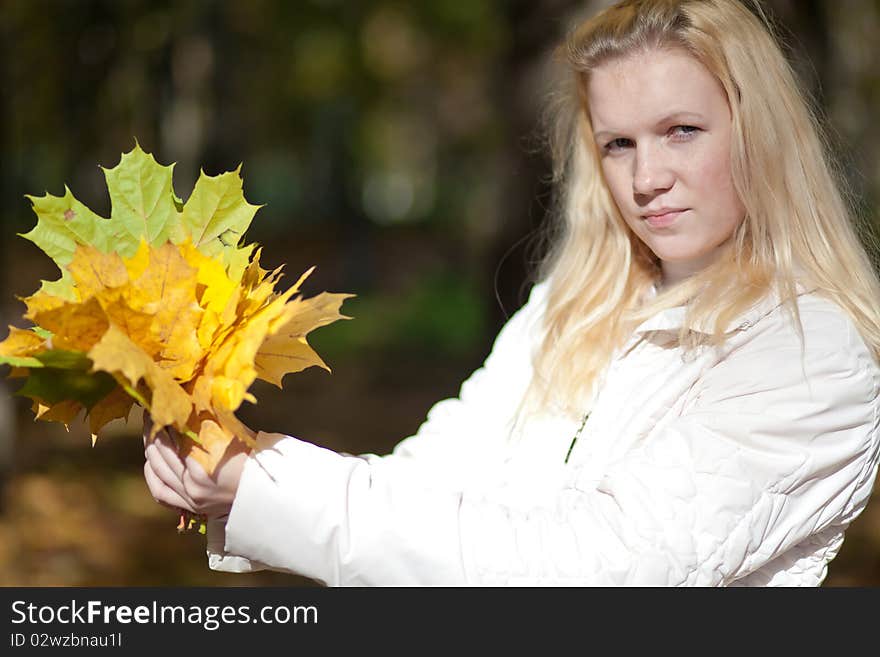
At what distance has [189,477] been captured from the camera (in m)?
1.57

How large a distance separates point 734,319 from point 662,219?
258 mm

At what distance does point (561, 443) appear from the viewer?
196cm

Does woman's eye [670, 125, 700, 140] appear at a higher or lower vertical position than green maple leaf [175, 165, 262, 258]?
higher

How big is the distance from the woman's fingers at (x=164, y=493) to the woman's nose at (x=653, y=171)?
1003 millimetres

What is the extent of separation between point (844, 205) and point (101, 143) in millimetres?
13146

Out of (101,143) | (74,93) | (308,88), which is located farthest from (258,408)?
(308,88)

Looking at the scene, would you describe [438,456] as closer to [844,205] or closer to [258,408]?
[844,205]

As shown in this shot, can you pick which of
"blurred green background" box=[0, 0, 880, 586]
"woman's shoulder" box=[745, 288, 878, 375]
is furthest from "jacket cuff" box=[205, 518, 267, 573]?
"blurred green background" box=[0, 0, 880, 586]

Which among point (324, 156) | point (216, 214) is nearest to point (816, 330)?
point (216, 214)

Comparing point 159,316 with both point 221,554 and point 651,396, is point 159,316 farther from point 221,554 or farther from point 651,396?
point 651,396

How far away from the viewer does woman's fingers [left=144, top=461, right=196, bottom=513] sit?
162 cm

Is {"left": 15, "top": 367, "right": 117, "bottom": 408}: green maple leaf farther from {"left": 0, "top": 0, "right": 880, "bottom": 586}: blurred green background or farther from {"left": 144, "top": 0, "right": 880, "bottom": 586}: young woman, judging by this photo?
{"left": 0, "top": 0, "right": 880, "bottom": 586}: blurred green background

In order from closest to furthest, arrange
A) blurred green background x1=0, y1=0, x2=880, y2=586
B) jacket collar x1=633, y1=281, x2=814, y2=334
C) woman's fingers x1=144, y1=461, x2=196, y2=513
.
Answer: woman's fingers x1=144, y1=461, x2=196, y2=513 → jacket collar x1=633, y1=281, x2=814, y2=334 → blurred green background x1=0, y1=0, x2=880, y2=586

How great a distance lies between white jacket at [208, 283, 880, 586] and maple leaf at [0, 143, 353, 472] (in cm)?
14
